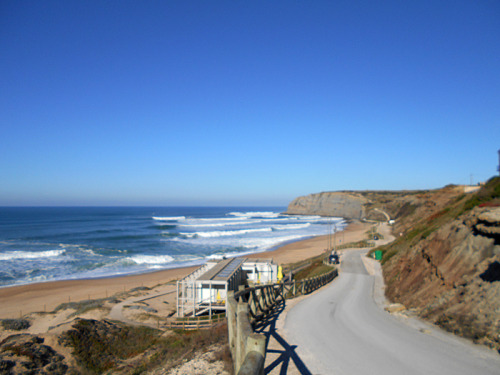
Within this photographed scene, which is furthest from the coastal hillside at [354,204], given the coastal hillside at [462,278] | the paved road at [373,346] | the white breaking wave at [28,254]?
the paved road at [373,346]

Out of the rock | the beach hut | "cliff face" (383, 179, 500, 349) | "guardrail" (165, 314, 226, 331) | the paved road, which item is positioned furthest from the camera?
the beach hut

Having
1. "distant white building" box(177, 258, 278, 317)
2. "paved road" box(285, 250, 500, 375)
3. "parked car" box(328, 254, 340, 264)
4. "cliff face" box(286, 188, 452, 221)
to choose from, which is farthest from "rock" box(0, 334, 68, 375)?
"cliff face" box(286, 188, 452, 221)

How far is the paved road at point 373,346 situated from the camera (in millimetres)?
6031

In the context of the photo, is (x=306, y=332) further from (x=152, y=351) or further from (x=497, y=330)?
(x=152, y=351)

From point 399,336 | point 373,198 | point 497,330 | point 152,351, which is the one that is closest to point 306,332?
point 399,336

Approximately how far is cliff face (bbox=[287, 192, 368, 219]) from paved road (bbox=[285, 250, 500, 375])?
128 meters

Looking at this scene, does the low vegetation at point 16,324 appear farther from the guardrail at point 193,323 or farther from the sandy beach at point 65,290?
the guardrail at point 193,323

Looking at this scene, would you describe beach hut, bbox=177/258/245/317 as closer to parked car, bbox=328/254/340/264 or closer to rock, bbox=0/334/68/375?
rock, bbox=0/334/68/375

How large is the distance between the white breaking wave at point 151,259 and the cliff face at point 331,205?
105m

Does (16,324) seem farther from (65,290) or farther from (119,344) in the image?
(65,290)

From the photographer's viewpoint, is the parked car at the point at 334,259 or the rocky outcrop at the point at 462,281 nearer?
the rocky outcrop at the point at 462,281

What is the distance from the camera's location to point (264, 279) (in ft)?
74.9

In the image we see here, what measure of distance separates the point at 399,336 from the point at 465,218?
317 inches

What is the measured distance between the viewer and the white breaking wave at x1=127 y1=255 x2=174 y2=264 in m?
42.2
